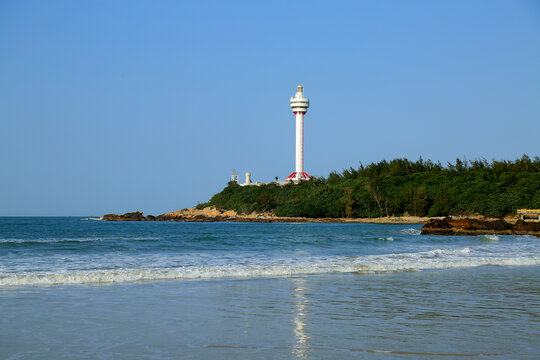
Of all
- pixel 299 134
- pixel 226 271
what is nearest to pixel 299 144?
pixel 299 134

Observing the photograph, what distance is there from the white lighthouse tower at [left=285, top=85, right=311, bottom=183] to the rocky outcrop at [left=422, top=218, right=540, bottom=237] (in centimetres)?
5932

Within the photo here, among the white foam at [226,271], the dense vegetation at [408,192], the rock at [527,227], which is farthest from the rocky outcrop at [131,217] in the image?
the white foam at [226,271]

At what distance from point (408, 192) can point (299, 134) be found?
95.5ft

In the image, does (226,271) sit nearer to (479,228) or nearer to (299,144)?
(479,228)

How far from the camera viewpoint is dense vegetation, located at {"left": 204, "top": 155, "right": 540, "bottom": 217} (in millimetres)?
67744

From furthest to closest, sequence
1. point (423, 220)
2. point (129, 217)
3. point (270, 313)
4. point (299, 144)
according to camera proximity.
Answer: point (299, 144)
point (129, 217)
point (423, 220)
point (270, 313)

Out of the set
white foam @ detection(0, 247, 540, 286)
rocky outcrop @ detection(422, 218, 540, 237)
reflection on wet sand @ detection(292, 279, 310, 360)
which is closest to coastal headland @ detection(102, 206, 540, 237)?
rocky outcrop @ detection(422, 218, 540, 237)

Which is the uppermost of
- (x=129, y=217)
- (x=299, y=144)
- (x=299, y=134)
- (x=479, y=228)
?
(x=299, y=134)

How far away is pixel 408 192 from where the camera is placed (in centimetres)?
7431

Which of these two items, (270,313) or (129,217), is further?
(129,217)

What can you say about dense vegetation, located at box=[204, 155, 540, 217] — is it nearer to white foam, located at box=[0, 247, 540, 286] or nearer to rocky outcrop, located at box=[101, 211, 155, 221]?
rocky outcrop, located at box=[101, 211, 155, 221]

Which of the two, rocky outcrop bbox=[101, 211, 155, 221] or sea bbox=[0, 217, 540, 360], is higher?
rocky outcrop bbox=[101, 211, 155, 221]

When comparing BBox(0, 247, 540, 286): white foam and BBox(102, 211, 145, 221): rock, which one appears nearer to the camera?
BBox(0, 247, 540, 286): white foam

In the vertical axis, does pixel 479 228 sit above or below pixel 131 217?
below
